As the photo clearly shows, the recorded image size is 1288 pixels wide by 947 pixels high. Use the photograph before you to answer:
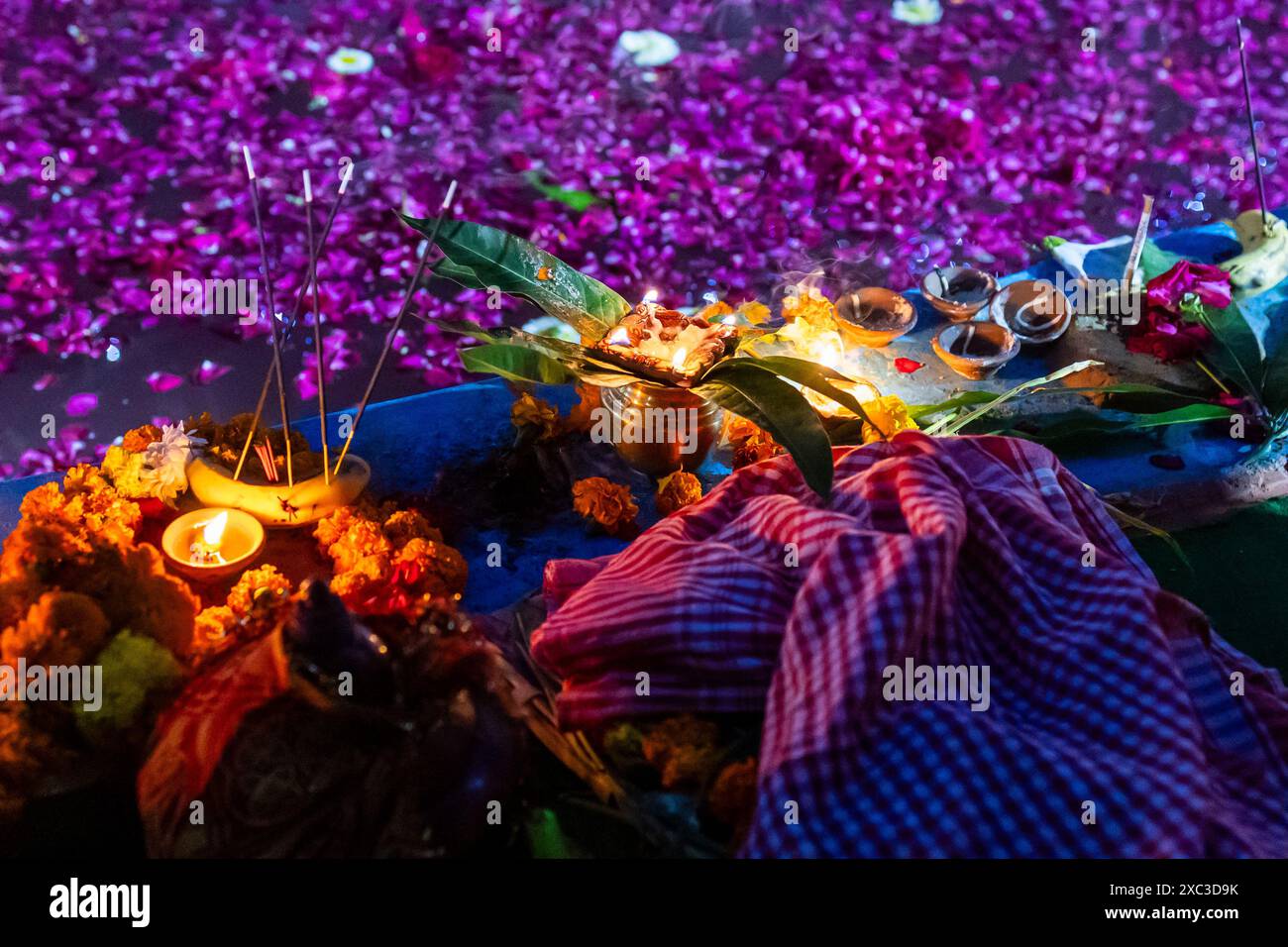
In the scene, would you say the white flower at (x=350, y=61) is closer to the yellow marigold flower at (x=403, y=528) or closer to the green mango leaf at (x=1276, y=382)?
the yellow marigold flower at (x=403, y=528)

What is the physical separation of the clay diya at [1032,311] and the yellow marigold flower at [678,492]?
99 centimetres

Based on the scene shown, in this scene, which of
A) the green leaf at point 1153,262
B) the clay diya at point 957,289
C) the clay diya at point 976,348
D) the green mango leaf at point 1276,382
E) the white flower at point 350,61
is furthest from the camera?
the white flower at point 350,61

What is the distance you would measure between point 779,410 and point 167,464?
117 centimetres

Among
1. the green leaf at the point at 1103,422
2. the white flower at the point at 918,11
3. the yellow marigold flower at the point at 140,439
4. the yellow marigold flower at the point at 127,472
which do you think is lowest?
the yellow marigold flower at the point at 127,472

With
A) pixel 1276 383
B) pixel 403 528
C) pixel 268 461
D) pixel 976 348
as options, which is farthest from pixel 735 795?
pixel 1276 383

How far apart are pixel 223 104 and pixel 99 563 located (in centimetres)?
310

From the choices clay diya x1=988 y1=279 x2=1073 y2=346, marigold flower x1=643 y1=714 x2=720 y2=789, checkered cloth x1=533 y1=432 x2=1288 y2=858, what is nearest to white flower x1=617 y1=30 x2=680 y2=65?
clay diya x1=988 y1=279 x2=1073 y2=346

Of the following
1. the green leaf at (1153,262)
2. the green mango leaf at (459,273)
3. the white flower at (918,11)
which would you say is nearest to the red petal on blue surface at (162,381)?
the green mango leaf at (459,273)

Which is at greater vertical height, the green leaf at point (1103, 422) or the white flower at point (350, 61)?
the white flower at point (350, 61)

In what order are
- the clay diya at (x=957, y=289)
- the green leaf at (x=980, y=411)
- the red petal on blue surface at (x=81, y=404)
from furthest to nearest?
1. the red petal on blue surface at (x=81, y=404)
2. the clay diya at (x=957, y=289)
3. the green leaf at (x=980, y=411)

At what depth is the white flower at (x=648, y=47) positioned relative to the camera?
4.96m

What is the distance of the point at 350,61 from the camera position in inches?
189

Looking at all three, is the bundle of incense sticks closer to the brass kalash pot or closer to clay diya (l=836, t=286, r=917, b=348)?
the brass kalash pot

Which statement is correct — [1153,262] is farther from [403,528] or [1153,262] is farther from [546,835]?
[546,835]
